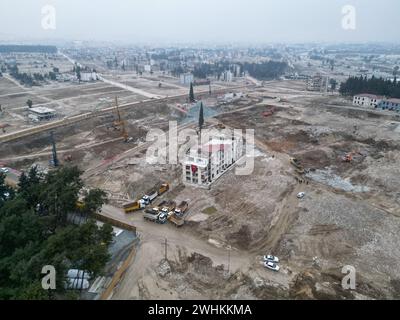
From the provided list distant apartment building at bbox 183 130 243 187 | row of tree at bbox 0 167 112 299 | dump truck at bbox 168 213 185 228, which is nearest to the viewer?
row of tree at bbox 0 167 112 299

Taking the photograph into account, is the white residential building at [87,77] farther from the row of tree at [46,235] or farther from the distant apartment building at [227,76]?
the row of tree at [46,235]

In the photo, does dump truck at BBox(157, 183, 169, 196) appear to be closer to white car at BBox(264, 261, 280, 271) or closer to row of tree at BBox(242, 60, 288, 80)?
white car at BBox(264, 261, 280, 271)

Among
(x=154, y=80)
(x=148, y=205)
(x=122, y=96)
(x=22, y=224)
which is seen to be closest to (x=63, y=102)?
(x=122, y=96)

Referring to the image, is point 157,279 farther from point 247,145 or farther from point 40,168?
point 247,145

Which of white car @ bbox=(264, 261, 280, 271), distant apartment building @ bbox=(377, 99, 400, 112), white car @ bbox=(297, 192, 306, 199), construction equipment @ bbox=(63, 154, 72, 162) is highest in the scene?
distant apartment building @ bbox=(377, 99, 400, 112)

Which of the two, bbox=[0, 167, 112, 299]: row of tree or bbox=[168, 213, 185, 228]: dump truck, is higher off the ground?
bbox=[0, 167, 112, 299]: row of tree

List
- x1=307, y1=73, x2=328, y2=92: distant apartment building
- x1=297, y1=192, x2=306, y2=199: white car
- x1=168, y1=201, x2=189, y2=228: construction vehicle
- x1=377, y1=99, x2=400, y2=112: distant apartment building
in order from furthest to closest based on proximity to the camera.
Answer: x1=307, y1=73, x2=328, y2=92: distant apartment building
x1=377, y1=99, x2=400, y2=112: distant apartment building
x1=297, y1=192, x2=306, y2=199: white car
x1=168, y1=201, x2=189, y2=228: construction vehicle

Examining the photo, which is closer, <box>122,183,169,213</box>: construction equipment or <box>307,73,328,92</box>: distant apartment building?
<box>122,183,169,213</box>: construction equipment

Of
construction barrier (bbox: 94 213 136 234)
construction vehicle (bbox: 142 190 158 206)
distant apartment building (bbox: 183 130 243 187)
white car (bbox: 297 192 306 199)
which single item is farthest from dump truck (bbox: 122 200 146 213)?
white car (bbox: 297 192 306 199)
